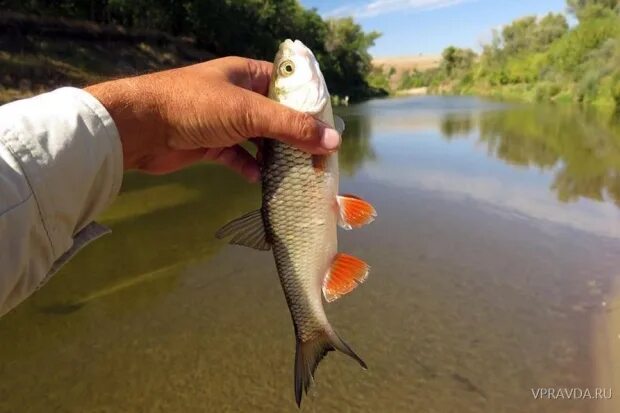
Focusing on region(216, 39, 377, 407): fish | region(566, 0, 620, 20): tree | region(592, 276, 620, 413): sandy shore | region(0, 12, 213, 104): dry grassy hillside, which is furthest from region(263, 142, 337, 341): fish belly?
region(566, 0, 620, 20): tree

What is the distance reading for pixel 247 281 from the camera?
6730 mm

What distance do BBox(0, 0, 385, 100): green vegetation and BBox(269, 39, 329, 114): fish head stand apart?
1748cm

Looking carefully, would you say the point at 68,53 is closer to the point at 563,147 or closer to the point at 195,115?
A: the point at 563,147

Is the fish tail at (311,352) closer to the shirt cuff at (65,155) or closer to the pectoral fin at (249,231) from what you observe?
the pectoral fin at (249,231)

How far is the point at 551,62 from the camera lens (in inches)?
2159

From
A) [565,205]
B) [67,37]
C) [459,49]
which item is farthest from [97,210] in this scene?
[459,49]

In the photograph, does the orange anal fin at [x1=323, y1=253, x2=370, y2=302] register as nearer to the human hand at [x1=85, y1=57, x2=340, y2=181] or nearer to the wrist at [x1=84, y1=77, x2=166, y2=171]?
the human hand at [x1=85, y1=57, x2=340, y2=181]

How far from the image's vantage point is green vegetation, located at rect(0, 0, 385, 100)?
22.9 metres

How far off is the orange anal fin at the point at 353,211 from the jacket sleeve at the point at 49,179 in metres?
0.85

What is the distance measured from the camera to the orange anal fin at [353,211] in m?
2.14

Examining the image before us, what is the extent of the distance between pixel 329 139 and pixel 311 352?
3.02 ft

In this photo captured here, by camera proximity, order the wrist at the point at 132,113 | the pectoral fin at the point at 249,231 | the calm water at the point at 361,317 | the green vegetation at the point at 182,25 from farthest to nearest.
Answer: the green vegetation at the point at 182,25 < the calm water at the point at 361,317 < the pectoral fin at the point at 249,231 < the wrist at the point at 132,113

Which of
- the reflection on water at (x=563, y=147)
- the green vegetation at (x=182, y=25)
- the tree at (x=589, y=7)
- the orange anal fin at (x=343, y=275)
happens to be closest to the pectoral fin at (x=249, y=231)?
the orange anal fin at (x=343, y=275)

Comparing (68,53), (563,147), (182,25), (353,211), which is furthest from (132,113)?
(182,25)
